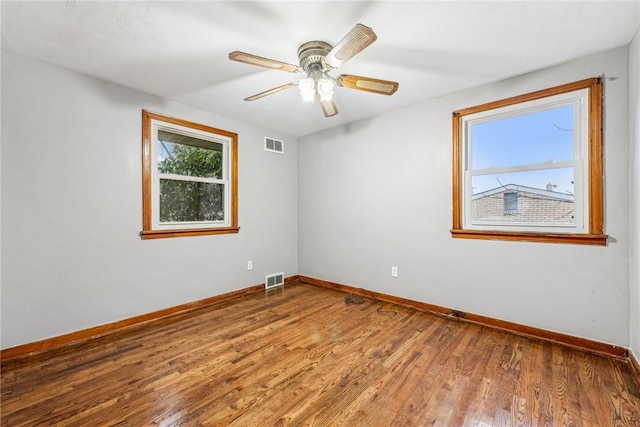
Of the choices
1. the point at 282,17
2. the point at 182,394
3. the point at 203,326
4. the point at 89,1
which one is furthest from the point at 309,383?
the point at 89,1

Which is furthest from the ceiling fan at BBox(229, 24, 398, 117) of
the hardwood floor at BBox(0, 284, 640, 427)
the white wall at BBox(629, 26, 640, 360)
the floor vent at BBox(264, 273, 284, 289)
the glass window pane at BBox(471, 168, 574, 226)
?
the floor vent at BBox(264, 273, 284, 289)

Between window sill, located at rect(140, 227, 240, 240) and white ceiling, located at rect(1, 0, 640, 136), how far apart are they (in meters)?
1.52

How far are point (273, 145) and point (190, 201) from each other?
1526 millimetres

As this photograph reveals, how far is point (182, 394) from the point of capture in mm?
1729

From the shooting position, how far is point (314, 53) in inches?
78.9

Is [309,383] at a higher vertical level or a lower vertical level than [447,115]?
lower

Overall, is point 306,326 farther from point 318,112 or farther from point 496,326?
point 318,112

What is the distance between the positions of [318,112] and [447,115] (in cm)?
151

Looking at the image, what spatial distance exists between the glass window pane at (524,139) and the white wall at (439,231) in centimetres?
25

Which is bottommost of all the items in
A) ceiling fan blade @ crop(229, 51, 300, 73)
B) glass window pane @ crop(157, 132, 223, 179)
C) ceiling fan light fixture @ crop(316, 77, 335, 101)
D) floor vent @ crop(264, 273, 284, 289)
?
floor vent @ crop(264, 273, 284, 289)

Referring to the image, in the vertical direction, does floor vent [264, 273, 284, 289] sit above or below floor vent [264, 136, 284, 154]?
below

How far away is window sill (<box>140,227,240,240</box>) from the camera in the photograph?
2891 millimetres

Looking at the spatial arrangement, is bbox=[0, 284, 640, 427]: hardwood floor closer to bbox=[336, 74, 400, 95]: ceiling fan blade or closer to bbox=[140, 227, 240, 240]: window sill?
bbox=[140, 227, 240, 240]: window sill

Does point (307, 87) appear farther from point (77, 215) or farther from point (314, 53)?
point (77, 215)
